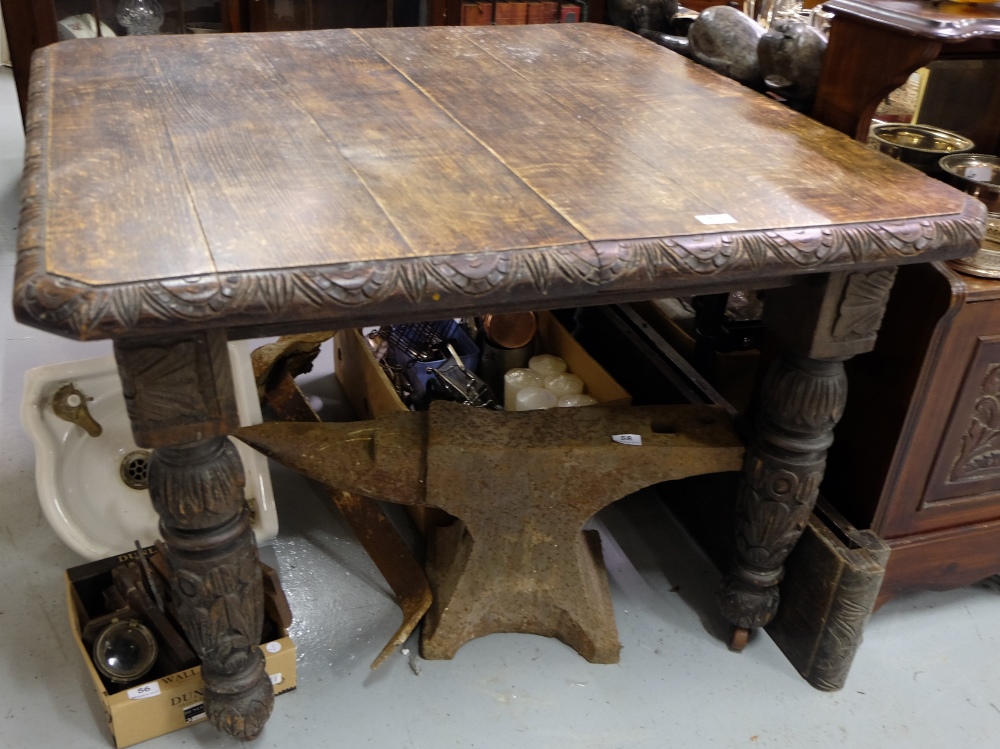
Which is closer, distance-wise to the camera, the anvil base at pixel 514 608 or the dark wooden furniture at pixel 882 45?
the dark wooden furniture at pixel 882 45

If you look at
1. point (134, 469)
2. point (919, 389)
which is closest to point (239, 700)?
point (134, 469)

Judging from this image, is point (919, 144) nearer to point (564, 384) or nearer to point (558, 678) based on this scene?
point (564, 384)

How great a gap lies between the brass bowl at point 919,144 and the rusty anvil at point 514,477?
0.51 meters

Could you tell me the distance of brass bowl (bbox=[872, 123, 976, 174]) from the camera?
4.82ft

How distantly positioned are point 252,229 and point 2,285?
74.0 inches

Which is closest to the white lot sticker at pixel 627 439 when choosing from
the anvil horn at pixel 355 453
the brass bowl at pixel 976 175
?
the anvil horn at pixel 355 453

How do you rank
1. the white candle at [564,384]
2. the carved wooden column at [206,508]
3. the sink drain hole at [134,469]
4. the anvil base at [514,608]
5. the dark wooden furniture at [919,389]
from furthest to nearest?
the white candle at [564,384] < the sink drain hole at [134,469] < the anvil base at [514,608] < the dark wooden furniture at [919,389] < the carved wooden column at [206,508]

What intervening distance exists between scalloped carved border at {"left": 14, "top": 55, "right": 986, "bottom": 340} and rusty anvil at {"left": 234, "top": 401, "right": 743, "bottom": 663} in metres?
0.35

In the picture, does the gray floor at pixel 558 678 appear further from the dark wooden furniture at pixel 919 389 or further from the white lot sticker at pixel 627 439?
the white lot sticker at pixel 627 439

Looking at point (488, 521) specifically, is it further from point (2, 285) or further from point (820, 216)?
point (2, 285)

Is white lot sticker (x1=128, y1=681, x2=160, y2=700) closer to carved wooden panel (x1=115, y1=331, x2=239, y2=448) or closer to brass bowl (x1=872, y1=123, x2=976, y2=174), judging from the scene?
carved wooden panel (x1=115, y1=331, x2=239, y2=448)

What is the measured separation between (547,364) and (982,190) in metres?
0.90

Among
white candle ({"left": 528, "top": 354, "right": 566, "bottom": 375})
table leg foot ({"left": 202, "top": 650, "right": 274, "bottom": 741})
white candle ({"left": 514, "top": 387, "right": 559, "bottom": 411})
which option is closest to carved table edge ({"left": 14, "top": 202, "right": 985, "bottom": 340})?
table leg foot ({"left": 202, "top": 650, "right": 274, "bottom": 741})

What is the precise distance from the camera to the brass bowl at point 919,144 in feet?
4.82
